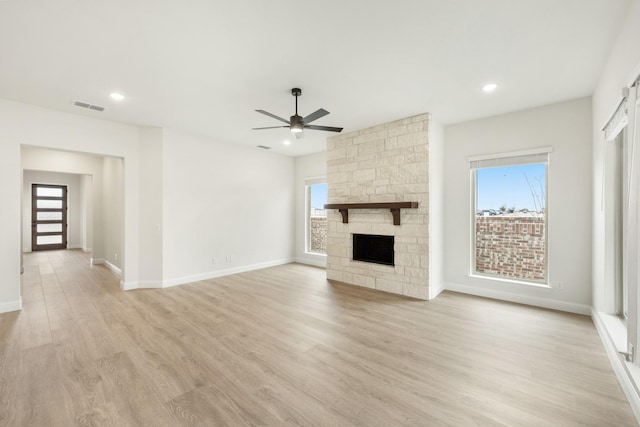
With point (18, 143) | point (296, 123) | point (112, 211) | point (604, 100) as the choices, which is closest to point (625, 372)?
point (604, 100)

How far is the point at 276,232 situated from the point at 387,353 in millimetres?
4788

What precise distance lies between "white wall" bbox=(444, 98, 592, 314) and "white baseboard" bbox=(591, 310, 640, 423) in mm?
1078

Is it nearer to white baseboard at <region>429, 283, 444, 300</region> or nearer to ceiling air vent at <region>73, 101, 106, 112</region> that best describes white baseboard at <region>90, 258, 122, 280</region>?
ceiling air vent at <region>73, 101, 106, 112</region>

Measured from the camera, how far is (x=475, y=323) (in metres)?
3.44

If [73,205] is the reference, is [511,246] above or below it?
below

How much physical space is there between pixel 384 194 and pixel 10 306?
5.62 metres

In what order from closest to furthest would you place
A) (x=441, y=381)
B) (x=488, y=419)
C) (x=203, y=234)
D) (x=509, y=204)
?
(x=488, y=419) < (x=441, y=381) < (x=509, y=204) < (x=203, y=234)

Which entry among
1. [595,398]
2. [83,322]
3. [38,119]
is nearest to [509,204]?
[595,398]

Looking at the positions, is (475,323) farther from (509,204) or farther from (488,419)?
(509,204)

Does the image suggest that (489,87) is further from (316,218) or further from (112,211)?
(112,211)

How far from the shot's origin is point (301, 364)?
2.52 metres

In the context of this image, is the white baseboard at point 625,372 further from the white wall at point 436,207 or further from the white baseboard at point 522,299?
the white wall at point 436,207

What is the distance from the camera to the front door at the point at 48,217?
9.52m

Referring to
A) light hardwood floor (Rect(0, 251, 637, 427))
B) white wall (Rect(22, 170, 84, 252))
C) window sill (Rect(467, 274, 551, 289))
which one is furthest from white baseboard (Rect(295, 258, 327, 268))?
white wall (Rect(22, 170, 84, 252))
